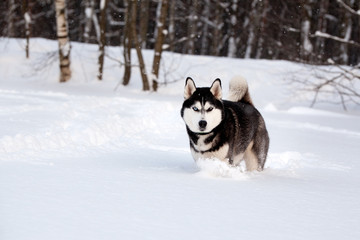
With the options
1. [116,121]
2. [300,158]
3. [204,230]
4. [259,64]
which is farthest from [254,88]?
[204,230]

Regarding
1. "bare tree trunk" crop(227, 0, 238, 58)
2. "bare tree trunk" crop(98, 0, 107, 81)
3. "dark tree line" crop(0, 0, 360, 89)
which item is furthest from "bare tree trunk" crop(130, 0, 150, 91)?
"bare tree trunk" crop(227, 0, 238, 58)

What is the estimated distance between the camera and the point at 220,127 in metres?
4.52

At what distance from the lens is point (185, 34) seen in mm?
27969

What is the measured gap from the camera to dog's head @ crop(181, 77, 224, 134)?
14.3ft

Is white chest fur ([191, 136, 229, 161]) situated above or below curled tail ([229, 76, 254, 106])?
below

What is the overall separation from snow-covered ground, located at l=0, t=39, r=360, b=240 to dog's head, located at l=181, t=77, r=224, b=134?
1.21 feet

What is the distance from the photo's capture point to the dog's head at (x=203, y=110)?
171 inches

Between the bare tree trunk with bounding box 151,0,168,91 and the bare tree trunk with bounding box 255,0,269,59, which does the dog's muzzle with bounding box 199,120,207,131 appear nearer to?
the bare tree trunk with bounding box 151,0,168,91

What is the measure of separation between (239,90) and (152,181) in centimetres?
186

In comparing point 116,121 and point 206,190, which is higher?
point 206,190

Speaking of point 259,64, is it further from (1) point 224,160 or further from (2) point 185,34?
(1) point 224,160

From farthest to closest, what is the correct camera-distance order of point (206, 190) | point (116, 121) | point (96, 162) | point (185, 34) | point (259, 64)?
point (185, 34) → point (259, 64) → point (116, 121) → point (96, 162) → point (206, 190)

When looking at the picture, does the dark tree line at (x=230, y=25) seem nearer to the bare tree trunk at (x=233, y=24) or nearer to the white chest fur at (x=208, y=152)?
the bare tree trunk at (x=233, y=24)

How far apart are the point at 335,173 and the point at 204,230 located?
112 inches
